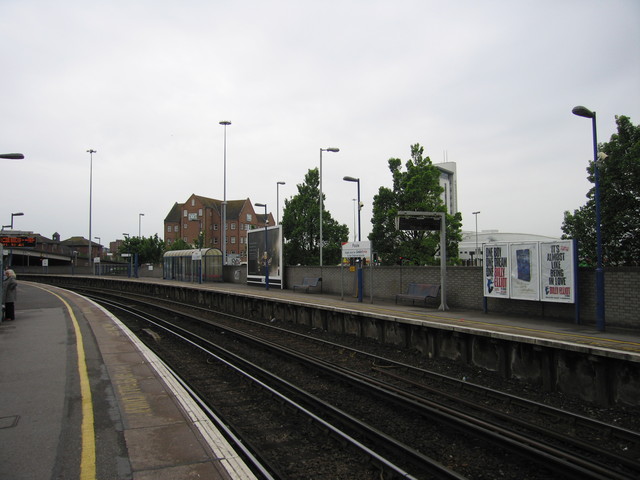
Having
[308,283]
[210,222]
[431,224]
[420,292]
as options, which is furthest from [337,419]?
[210,222]

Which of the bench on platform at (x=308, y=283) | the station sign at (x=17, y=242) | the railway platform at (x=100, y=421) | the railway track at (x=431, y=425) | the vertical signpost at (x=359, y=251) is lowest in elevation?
the railway track at (x=431, y=425)

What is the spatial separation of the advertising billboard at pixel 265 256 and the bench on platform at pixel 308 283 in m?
1.92

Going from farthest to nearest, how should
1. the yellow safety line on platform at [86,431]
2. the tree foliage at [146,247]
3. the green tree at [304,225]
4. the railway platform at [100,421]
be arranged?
the tree foliage at [146,247] → the green tree at [304,225] → the railway platform at [100,421] → the yellow safety line on platform at [86,431]

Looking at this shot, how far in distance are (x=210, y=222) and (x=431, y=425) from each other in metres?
89.3

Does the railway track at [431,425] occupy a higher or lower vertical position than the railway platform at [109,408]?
lower

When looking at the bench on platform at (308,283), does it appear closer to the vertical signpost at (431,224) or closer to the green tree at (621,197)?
the vertical signpost at (431,224)

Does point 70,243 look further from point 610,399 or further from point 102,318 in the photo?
point 610,399

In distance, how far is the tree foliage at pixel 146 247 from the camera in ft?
232

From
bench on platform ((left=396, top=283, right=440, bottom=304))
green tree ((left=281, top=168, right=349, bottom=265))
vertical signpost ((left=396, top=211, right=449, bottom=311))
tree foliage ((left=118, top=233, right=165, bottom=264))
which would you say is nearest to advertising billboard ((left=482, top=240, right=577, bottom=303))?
vertical signpost ((left=396, top=211, right=449, bottom=311))

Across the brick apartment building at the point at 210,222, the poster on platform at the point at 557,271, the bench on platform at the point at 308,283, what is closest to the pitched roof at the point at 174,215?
the brick apartment building at the point at 210,222

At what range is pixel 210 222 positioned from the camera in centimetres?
9219

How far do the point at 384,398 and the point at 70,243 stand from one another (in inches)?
5139

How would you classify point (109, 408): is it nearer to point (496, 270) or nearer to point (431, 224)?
point (496, 270)

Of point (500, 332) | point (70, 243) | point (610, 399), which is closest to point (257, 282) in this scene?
point (500, 332)
